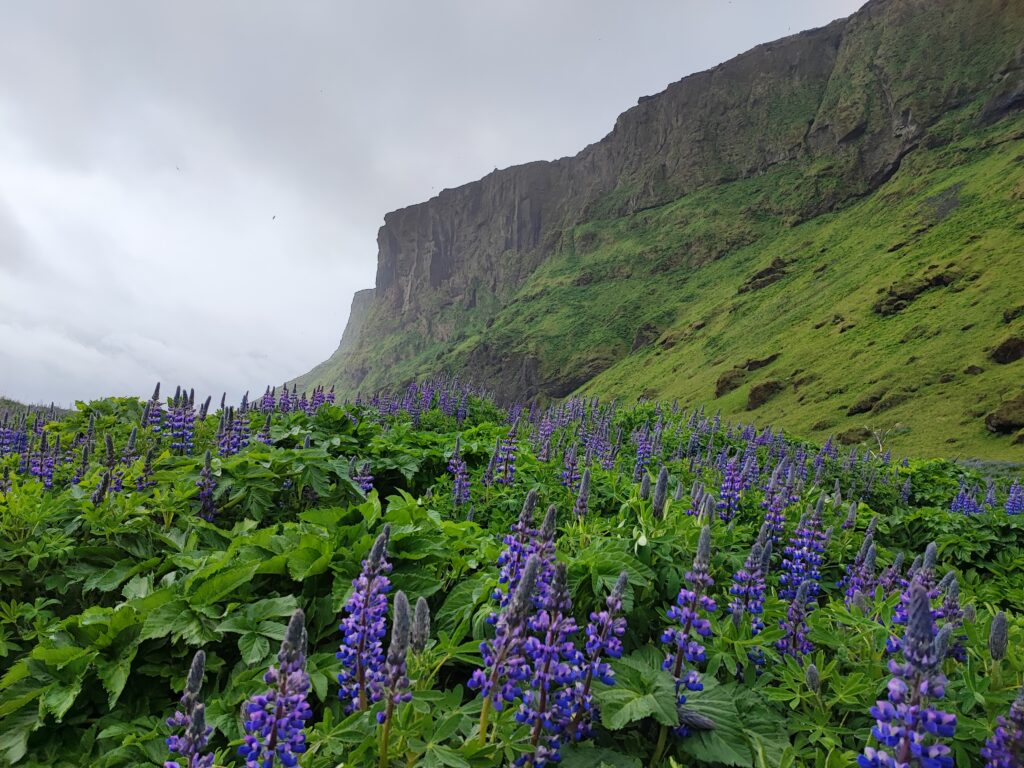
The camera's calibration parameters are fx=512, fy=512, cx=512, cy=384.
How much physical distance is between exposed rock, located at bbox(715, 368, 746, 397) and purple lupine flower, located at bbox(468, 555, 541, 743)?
189 feet

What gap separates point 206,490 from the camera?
5418 mm

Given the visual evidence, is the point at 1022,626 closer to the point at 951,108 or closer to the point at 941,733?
the point at 941,733

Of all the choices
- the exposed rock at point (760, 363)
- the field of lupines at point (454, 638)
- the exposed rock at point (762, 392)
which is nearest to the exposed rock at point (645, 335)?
the exposed rock at point (760, 363)

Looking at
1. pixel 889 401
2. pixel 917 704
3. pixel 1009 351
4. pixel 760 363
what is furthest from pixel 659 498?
pixel 760 363

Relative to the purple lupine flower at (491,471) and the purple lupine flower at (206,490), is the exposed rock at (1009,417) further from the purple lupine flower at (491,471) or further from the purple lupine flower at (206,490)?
the purple lupine flower at (206,490)

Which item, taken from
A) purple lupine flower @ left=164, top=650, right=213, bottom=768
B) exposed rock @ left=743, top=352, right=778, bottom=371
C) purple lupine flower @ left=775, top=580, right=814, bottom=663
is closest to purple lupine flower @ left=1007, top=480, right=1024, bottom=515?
purple lupine flower @ left=775, top=580, right=814, bottom=663

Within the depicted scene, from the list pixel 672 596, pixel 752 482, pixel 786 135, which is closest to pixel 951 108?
pixel 786 135

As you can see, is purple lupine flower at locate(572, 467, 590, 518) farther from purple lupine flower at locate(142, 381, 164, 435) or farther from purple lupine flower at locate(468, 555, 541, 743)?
purple lupine flower at locate(142, 381, 164, 435)

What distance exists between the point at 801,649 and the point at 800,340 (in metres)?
62.5

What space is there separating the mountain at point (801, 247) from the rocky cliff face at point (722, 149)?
0.50 meters

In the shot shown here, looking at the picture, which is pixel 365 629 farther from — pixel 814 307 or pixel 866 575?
pixel 814 307

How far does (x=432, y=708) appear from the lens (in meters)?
2.52

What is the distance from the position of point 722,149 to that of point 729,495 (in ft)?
454

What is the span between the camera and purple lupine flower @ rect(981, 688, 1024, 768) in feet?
6.89
